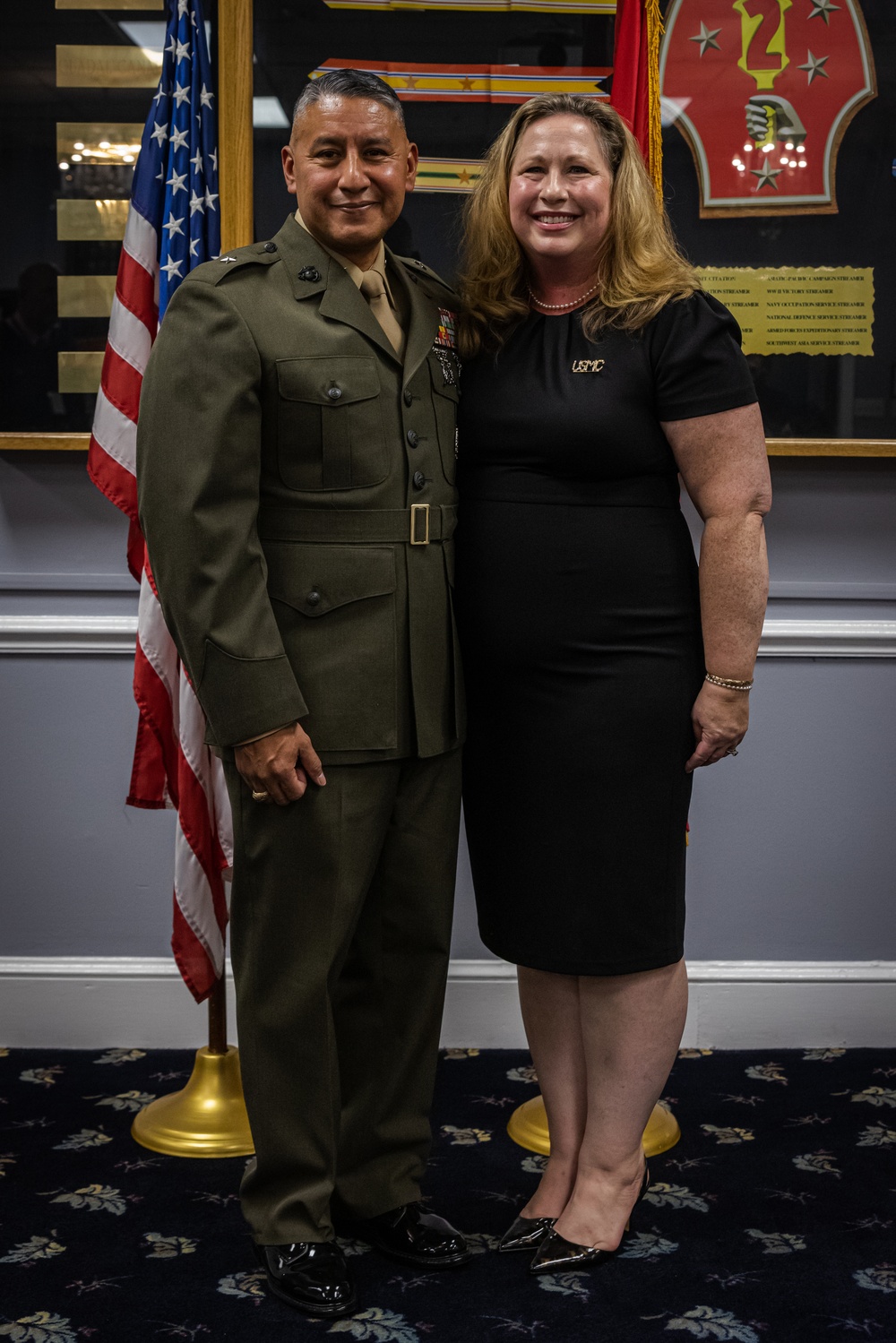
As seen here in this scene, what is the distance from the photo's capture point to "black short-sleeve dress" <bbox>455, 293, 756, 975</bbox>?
177 centimetres

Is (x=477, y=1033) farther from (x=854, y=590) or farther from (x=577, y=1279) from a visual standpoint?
(x=854, y=590)

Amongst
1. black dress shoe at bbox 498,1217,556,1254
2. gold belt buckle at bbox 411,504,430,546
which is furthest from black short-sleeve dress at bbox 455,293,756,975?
black dress shoe at bbox 498,1217,556,1254

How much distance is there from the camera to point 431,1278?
6.15ft

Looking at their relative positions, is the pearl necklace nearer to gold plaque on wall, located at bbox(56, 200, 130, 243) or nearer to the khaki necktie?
the khaki necktie

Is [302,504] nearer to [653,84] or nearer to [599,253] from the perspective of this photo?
[599,253]

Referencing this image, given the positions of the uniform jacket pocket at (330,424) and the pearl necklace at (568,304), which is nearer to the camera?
the uniform jacket pocket at (330,424)

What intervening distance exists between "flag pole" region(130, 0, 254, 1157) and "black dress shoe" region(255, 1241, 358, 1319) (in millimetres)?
486

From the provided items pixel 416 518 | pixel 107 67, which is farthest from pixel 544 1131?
pixel 107 67

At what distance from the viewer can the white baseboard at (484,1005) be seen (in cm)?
271

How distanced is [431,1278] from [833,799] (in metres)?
1.37

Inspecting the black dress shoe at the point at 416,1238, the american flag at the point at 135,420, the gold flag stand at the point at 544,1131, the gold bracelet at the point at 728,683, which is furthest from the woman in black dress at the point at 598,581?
the american flag at the point at 135,420

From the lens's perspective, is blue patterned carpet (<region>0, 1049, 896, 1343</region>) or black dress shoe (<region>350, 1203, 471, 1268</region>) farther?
black dress shoe (<region>350, 1203, 471, 1268</region>)

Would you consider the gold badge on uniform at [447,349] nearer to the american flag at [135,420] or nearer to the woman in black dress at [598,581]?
the woman in black dress at [598,581]

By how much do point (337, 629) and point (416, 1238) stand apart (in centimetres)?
94
